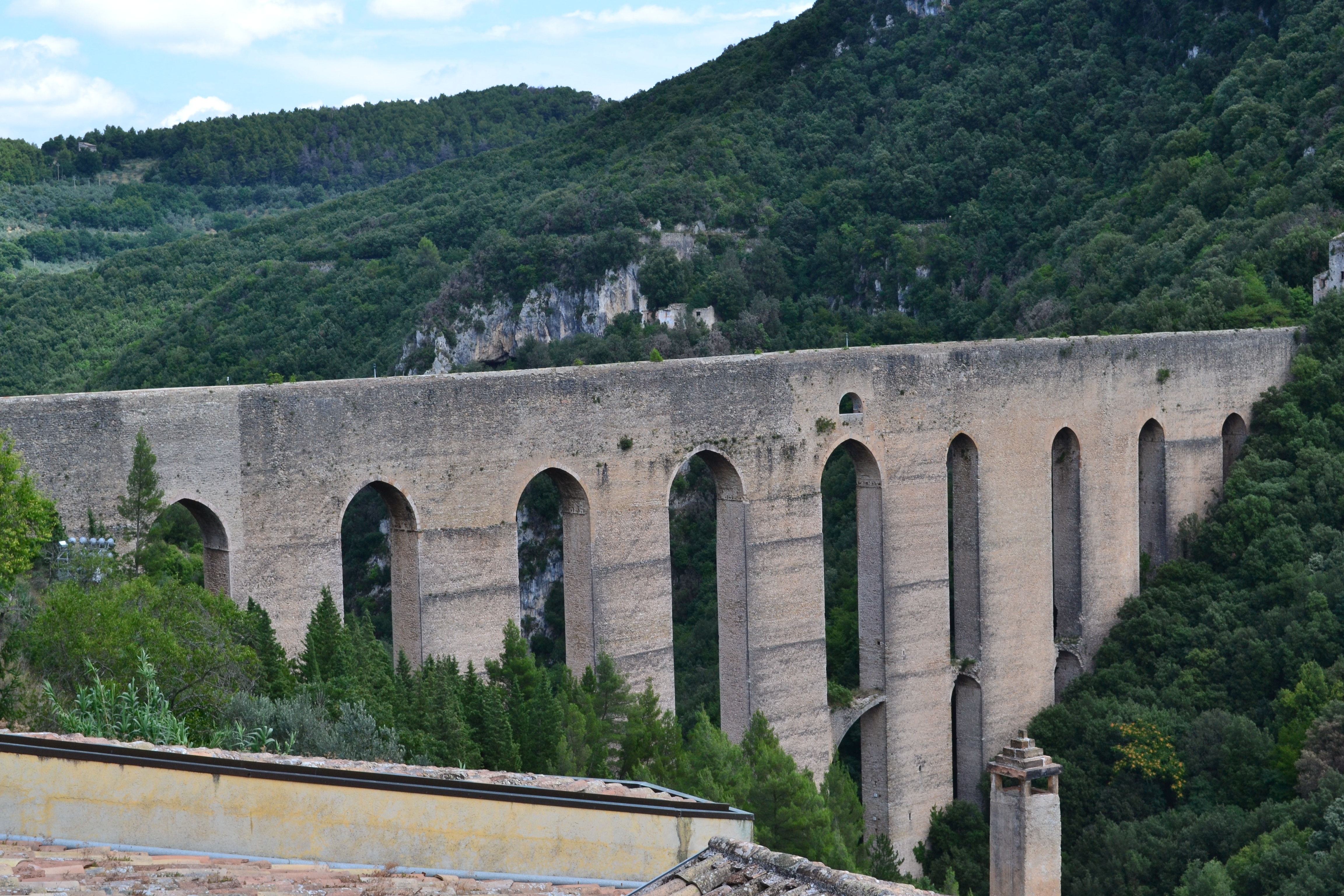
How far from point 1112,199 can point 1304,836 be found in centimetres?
3262

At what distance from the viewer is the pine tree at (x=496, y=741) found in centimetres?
1544

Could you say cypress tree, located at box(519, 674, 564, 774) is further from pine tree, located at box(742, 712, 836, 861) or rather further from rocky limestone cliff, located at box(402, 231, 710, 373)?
rocky limestone cliff, located at box(402, 231, 710, 373)

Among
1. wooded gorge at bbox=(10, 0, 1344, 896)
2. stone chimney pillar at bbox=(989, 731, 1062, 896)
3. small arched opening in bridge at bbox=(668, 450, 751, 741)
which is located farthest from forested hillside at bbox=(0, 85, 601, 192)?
stone chimney pillar at bbox=(989, 731, 1062, 896)

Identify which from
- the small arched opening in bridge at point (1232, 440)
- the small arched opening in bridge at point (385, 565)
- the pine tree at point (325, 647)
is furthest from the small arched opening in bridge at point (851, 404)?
the small arched opening in bridge at point (1232, 440)

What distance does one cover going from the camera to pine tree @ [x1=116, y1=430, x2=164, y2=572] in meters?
16.6

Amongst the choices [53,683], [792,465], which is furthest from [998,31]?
[53,683]

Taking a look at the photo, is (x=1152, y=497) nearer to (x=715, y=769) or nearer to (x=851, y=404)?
(x=851, y=404)

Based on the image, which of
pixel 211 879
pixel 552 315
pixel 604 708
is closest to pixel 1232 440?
pixel 604 708

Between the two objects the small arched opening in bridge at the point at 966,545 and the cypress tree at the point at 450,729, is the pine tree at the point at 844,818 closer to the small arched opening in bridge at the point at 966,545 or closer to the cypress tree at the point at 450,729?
the small arched opening in bridge at the point at 966,545

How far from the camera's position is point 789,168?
59.3 metres

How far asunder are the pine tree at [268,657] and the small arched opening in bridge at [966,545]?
12.3 metres

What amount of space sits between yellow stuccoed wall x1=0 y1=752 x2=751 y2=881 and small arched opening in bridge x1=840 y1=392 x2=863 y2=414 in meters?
13.9

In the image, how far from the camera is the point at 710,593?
35.5m

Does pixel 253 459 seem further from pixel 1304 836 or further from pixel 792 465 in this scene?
pixel 1304 836
